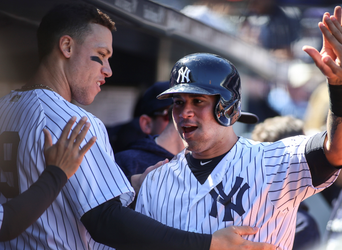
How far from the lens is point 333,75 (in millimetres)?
1481

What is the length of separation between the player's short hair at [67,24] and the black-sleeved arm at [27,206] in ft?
2.97

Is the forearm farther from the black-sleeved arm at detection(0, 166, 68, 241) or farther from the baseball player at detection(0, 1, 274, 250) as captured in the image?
the black-sleeved arm at detection(0, 166, 68, 241)

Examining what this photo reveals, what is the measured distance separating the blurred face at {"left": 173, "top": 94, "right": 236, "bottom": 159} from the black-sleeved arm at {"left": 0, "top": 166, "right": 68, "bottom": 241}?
29.4 inches

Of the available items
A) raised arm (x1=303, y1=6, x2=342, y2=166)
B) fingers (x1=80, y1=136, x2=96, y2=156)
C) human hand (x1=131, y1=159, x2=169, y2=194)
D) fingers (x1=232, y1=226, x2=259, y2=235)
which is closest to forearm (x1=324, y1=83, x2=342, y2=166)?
raised arm (x1=303, y1=6, x2=342, y2=166)

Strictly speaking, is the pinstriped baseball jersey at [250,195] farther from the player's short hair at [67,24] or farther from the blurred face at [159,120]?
the blurred face at [159,120]

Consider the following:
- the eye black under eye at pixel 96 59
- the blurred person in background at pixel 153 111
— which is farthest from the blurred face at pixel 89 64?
the blurred person in background at pixel 153 111

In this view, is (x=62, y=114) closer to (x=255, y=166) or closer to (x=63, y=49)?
(x=63, y=49)

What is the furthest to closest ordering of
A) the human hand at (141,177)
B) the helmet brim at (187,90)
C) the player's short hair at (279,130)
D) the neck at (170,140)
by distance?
the player's short hair at (279,130), the neck at (170,140), the human hand at (141,177), the helmet brim at (187,90)

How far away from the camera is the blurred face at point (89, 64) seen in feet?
6.64

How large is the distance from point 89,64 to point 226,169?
979mm

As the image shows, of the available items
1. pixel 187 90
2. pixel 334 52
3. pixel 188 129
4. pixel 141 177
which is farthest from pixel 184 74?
pixel 334 52

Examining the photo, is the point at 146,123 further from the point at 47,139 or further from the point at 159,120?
the point at 47,139

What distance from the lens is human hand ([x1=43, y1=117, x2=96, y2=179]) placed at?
1490 millimetres

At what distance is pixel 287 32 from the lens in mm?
8086
